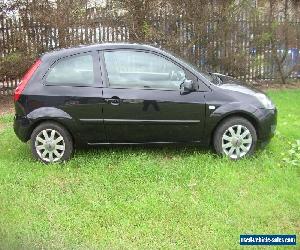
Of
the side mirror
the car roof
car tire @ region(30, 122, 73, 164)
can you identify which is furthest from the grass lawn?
the car roof

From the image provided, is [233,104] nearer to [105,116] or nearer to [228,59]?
[105,116]

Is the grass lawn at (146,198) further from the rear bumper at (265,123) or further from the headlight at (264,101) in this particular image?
the headlight at (264,101)

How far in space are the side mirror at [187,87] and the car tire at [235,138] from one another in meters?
0.65

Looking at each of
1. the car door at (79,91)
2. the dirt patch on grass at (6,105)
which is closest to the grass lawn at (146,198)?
the car door at (79,91)

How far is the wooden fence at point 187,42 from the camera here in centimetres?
1065

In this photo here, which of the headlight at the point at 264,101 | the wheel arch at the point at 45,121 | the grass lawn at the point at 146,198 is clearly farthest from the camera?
the headlight at the point at 264,101

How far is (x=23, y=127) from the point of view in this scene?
20.4 ft

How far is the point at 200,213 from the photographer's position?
Answer: 4707mm

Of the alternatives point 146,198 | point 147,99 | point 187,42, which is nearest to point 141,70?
point 147,99

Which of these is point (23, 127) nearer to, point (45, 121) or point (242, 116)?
point (45, 121)

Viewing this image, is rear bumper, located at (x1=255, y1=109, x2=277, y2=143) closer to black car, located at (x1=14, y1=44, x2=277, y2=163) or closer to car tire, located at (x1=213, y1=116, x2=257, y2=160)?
black car, located at (x1=14, y1=44, x2=277, y2=163)

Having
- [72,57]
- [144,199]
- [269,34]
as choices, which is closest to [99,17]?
[269,34]

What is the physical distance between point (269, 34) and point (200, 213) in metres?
8.20

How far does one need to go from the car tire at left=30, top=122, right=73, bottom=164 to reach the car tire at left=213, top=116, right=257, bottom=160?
208cm
